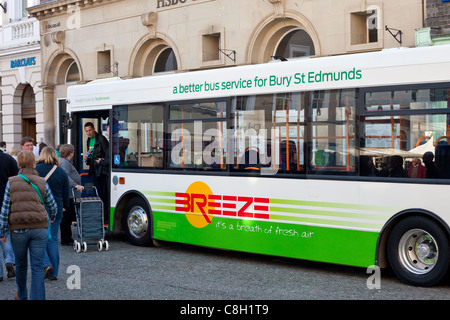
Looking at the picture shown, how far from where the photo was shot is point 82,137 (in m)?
13.6

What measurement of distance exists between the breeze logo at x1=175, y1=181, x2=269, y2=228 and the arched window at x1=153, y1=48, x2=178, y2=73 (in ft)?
40.1

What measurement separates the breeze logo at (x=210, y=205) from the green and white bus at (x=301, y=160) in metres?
0.02

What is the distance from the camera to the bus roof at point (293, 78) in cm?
833

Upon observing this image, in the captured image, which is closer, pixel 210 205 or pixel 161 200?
pixel 210 205

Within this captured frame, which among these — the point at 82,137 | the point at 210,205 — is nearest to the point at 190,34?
the point at 82,137

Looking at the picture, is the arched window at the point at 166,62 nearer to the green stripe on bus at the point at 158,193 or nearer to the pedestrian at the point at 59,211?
the green stripe on bus at the point at 158,193

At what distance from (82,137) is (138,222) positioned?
97.8 inches

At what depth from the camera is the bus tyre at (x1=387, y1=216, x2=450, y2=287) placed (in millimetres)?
8094

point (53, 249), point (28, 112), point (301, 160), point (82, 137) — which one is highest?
point (28, 112)

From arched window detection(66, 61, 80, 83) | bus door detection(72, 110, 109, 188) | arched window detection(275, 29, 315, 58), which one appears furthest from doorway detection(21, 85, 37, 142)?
bus door detection(72, 110, 109, 188)

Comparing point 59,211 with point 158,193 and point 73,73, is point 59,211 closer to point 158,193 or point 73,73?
point 158,193

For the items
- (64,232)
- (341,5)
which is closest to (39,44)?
(341,5)

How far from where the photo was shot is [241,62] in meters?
19.8
